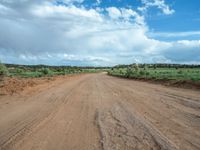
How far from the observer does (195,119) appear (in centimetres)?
887

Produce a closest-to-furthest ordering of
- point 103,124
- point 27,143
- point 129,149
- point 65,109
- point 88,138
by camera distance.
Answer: point 129,149
point 27,143
point 88,138
point 103,124
point 65,109

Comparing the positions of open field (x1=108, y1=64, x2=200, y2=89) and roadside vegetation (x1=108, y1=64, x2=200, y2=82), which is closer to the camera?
open field (x1=108, y1=64, x2=200, y2=89)

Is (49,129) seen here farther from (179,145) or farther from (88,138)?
(179,145)

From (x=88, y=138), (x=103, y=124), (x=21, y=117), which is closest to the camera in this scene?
(x=88, y=138)

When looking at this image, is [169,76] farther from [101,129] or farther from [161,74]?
[101,129]

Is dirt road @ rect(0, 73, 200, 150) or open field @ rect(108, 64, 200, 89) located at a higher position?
dirt road @ rect(0, 73, 200, 150)

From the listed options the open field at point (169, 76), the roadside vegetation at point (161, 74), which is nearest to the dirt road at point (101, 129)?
the open field at point (169, 76)

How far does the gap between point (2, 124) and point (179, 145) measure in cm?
529

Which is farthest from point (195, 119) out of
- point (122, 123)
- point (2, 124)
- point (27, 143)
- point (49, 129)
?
Result: point (2, 124)

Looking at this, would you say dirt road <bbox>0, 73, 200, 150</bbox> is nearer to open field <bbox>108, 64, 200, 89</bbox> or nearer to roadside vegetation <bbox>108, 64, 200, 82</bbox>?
open field <bbox>108, 64, 200, 89</bbox>

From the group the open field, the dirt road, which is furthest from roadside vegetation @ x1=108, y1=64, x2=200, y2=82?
the dirt road

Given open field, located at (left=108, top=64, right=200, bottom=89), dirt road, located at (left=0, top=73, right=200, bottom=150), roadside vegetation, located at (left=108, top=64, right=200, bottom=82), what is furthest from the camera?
roadside vegetation, located at (left=108, top=64, right=200, bottom=82)

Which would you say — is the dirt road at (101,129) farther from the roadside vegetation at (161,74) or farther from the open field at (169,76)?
the roadside vegetation at (161,74)

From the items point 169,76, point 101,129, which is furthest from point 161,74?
point 101,129
